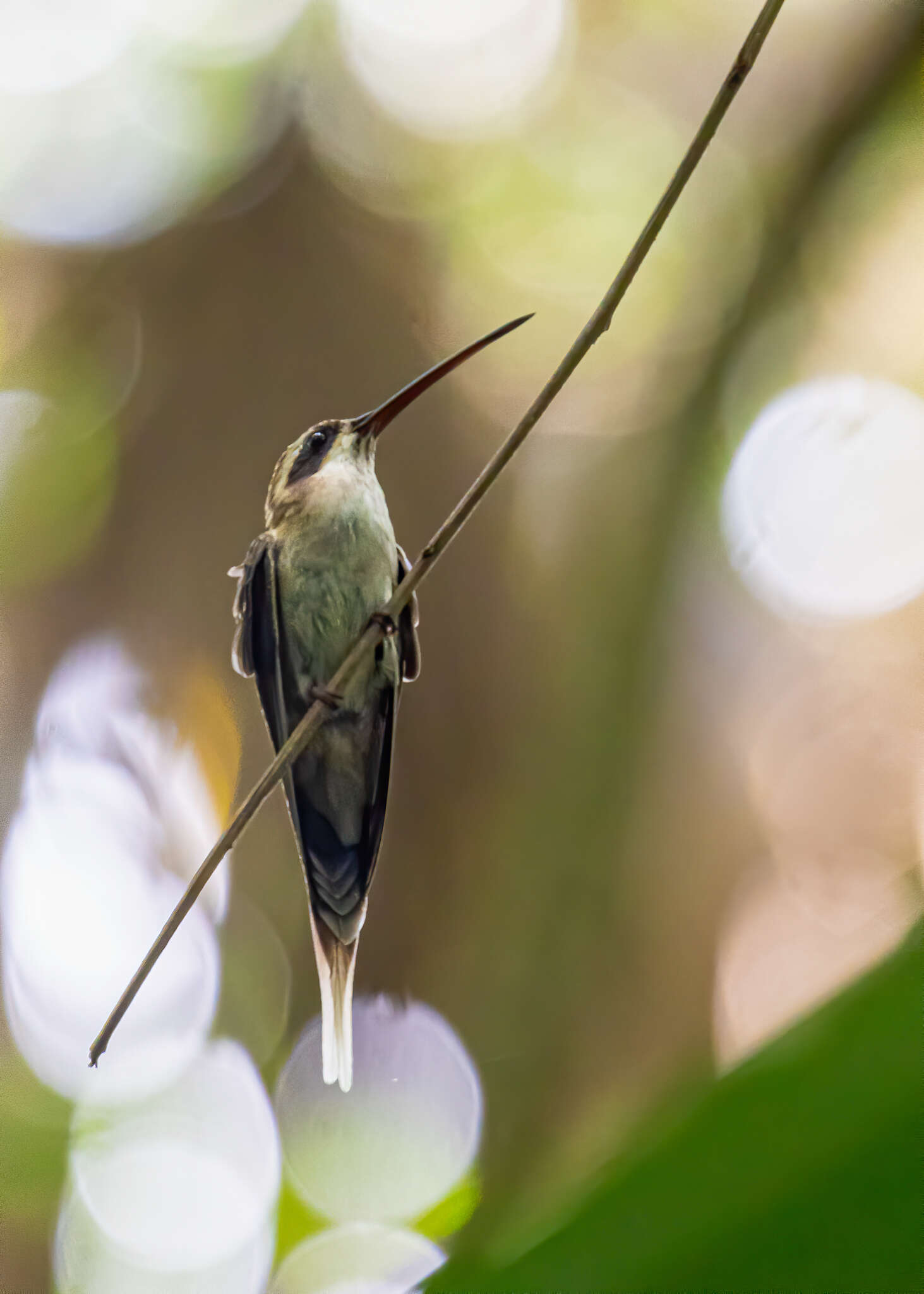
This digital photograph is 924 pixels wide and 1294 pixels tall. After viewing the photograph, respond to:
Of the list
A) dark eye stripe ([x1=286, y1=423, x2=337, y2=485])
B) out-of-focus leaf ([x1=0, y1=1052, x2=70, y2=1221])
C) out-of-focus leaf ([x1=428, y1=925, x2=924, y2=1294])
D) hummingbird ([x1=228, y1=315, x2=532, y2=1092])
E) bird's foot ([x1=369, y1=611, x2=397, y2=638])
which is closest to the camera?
out-of-focus leaf ([x1=428, y1=925, x2=924, y2=1294])

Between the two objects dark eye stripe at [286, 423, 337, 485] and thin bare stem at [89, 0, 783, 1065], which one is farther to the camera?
dark eye stripe at [286, 423, 337, 485]

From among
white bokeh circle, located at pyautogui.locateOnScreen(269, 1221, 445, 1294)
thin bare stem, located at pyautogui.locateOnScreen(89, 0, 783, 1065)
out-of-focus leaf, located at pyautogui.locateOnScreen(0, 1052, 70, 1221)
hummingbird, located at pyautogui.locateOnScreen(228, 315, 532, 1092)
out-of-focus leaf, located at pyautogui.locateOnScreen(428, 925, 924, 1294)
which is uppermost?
hummingbird, located at pyautogui.locateOnScreen(228, 315, 532, 1092)

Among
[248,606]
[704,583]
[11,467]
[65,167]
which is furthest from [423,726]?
[65,167]

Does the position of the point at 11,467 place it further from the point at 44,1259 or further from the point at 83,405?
the point at 44,1259

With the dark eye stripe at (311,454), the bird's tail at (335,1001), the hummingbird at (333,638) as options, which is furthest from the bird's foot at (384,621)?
the dark eye stripe at (311,454)

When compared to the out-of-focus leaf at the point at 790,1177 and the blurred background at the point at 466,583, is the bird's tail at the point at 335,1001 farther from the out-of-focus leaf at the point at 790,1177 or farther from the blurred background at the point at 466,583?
the out-of-focus leaf at the point at 790,1177

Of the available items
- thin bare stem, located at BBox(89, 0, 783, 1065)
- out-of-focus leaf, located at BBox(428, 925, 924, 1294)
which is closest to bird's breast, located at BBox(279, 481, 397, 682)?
thin bare stem, located at BBox(89, 0, 783, 1065)

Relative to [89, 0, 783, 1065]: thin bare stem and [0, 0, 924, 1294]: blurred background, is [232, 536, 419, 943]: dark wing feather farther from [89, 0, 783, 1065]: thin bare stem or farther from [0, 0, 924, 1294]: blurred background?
[89, 0, 783, 1065]: thin bare stem
